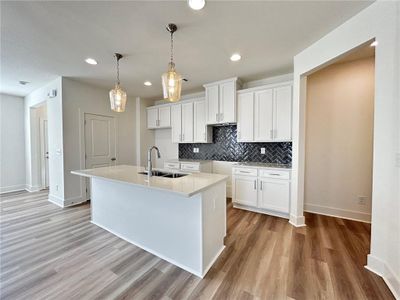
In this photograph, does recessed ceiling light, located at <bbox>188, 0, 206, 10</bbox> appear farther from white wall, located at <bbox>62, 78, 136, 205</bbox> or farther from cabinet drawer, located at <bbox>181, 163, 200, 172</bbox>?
white wall, located at <bbox>62, 78, 136, 205</bbox>

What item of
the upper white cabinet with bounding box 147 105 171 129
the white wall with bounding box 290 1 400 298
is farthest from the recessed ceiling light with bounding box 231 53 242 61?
the upper white cabinet with bounding box 147 105 171 129

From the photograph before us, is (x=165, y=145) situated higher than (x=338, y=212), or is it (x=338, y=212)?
(x=165, y=145)

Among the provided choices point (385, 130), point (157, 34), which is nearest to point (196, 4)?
point (157, 34)

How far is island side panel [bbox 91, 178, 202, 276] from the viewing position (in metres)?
1.72

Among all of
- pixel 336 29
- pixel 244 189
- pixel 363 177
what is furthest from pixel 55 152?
pixel 363 177

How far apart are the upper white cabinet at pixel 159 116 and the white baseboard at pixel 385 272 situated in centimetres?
426

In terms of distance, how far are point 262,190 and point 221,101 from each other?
1.97 metres

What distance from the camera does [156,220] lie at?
6.61 feet

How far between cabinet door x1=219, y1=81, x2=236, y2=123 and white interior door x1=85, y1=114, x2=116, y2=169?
9.28ft

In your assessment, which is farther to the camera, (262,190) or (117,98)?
(262,190)

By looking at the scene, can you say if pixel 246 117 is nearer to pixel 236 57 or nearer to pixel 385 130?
pixel 236 57

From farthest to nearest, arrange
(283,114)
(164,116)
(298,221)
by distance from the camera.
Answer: (164,116)
(283,114)
(298,221)

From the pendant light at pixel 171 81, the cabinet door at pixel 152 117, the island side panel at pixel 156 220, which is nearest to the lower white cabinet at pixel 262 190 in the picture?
the island side panel at pixel 156 220

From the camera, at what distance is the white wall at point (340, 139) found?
8.95ft
